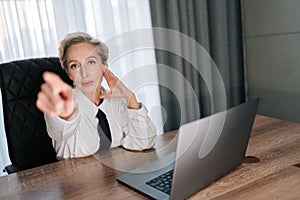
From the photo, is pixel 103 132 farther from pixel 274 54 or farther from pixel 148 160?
pixel 274 54

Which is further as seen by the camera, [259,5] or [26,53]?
[259,5]

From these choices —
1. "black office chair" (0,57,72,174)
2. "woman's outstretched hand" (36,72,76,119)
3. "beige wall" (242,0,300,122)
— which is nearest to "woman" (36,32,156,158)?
"black office chair" (0,57,72,174)

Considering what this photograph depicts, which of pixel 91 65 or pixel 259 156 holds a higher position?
pixel 91 65

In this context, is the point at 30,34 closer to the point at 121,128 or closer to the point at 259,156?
the point at 121,128

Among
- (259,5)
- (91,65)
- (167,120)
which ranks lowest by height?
(167,120)

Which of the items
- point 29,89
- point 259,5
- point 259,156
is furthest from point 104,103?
point 259,5

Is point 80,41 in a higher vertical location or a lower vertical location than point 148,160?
higher

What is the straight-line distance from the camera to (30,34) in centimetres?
175

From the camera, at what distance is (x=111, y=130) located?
1183mm

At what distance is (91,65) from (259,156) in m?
0.62

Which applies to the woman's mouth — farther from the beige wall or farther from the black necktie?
the beige wall

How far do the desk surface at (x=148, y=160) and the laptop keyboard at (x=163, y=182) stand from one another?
2.1 inches

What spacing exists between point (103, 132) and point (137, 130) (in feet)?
0.49

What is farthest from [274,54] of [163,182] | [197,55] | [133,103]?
[163,182]
